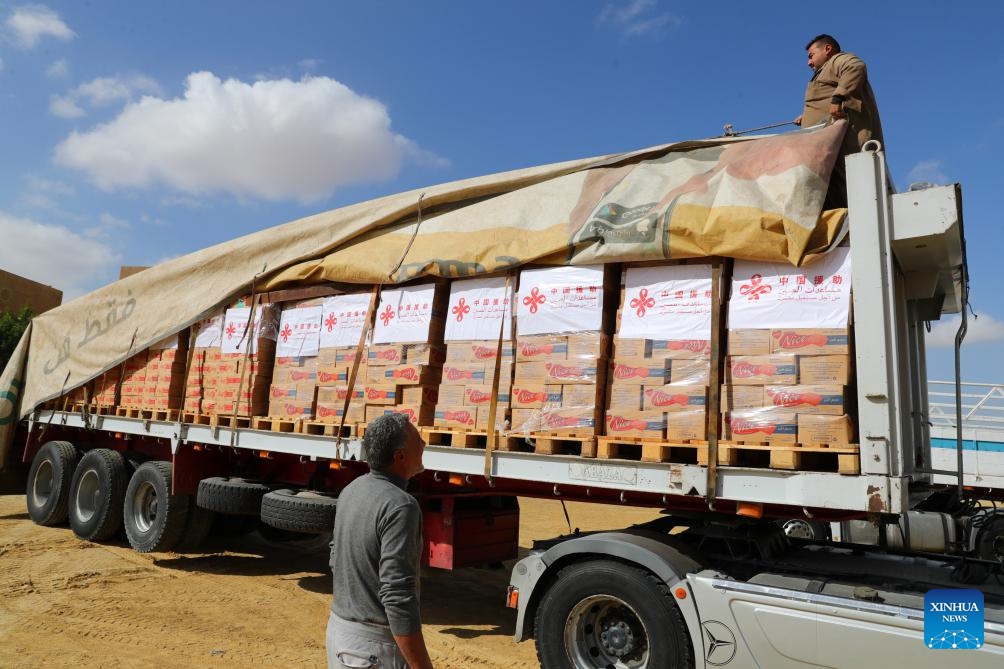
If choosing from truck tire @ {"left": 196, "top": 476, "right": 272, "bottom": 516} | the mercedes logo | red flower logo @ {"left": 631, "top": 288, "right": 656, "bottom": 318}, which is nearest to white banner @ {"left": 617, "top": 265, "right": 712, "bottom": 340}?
red flower logo @ {"left": 631, "top": 288, "right": 656, "bottom": 318}

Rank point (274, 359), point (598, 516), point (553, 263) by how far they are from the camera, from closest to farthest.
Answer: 1. point (553, 263)
2. point (274, 359)
3. point (598, 516)

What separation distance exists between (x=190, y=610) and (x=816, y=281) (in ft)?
18.8

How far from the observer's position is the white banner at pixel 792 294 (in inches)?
155

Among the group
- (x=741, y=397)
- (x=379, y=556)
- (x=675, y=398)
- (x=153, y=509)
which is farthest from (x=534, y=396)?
(x=153, y=509)

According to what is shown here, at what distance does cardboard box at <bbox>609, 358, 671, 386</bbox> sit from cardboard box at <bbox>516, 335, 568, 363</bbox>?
392mm

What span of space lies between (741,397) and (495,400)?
1.74 meters

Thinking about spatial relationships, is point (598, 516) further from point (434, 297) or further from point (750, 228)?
point (750, 228)

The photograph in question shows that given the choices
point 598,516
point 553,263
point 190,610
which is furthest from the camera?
point 598,516

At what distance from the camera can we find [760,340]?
4.08m

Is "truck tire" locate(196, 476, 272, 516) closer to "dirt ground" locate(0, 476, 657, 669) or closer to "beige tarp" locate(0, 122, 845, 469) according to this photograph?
"dirt ground" locate(0, 476, 657, 669)

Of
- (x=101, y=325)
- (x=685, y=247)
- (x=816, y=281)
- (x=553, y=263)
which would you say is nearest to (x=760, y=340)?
(x=816, y=281)

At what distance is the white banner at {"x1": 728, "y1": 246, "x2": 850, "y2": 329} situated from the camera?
12.9 feet

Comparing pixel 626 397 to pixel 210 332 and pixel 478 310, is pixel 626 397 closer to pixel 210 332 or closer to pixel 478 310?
pixel 478 310

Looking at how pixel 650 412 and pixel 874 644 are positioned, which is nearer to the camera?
pixel 874 644
